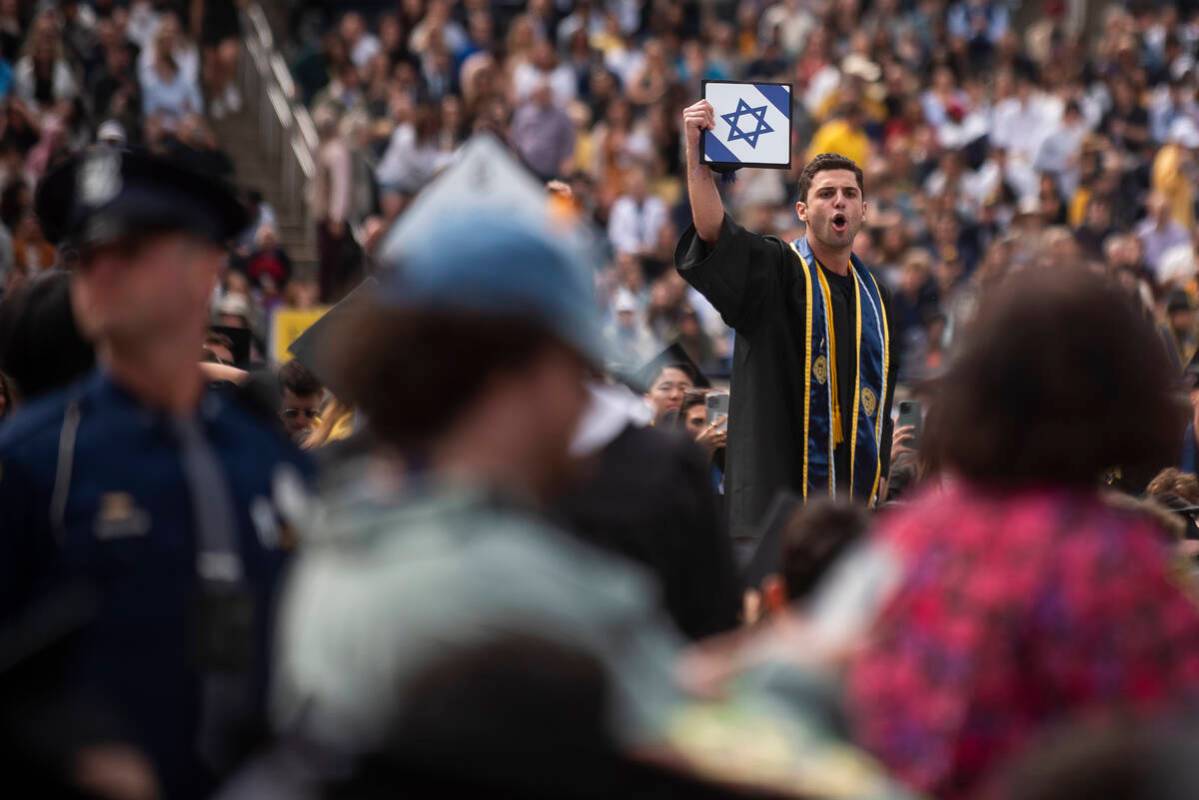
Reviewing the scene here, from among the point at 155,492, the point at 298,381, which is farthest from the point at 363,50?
the point at 155,492

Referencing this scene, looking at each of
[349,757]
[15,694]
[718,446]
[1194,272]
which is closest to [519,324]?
[349,757]

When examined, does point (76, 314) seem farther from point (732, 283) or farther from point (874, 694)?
point (732, 283)

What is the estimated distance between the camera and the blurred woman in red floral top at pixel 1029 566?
2551 mm

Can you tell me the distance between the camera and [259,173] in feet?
66.4

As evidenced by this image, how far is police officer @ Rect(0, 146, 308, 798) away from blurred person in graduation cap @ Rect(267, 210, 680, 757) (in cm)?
96

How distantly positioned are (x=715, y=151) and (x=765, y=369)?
817 mm

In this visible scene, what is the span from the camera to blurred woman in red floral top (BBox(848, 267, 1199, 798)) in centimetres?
255

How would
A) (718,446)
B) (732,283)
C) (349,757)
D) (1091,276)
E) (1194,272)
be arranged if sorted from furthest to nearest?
(1194,272) < (718,446) < (732,283) < (1091,276) < (349,757)

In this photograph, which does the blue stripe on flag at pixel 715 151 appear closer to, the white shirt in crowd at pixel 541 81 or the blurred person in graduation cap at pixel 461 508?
the blurred person in graduation cap at pixel 461 508

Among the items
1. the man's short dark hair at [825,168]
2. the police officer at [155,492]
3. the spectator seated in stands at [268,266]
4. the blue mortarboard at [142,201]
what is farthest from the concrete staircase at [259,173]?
the police officer at [155,492]

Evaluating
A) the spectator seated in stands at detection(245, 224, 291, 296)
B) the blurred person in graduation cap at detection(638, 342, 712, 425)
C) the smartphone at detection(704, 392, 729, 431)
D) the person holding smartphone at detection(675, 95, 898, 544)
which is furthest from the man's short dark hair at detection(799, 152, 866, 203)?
the spectator seated in stands at detection(245, 224, 291, 296)

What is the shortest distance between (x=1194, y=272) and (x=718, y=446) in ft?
29.1

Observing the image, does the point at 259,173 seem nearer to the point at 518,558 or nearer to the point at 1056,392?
the point at 1056,392

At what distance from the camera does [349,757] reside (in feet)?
7.50
